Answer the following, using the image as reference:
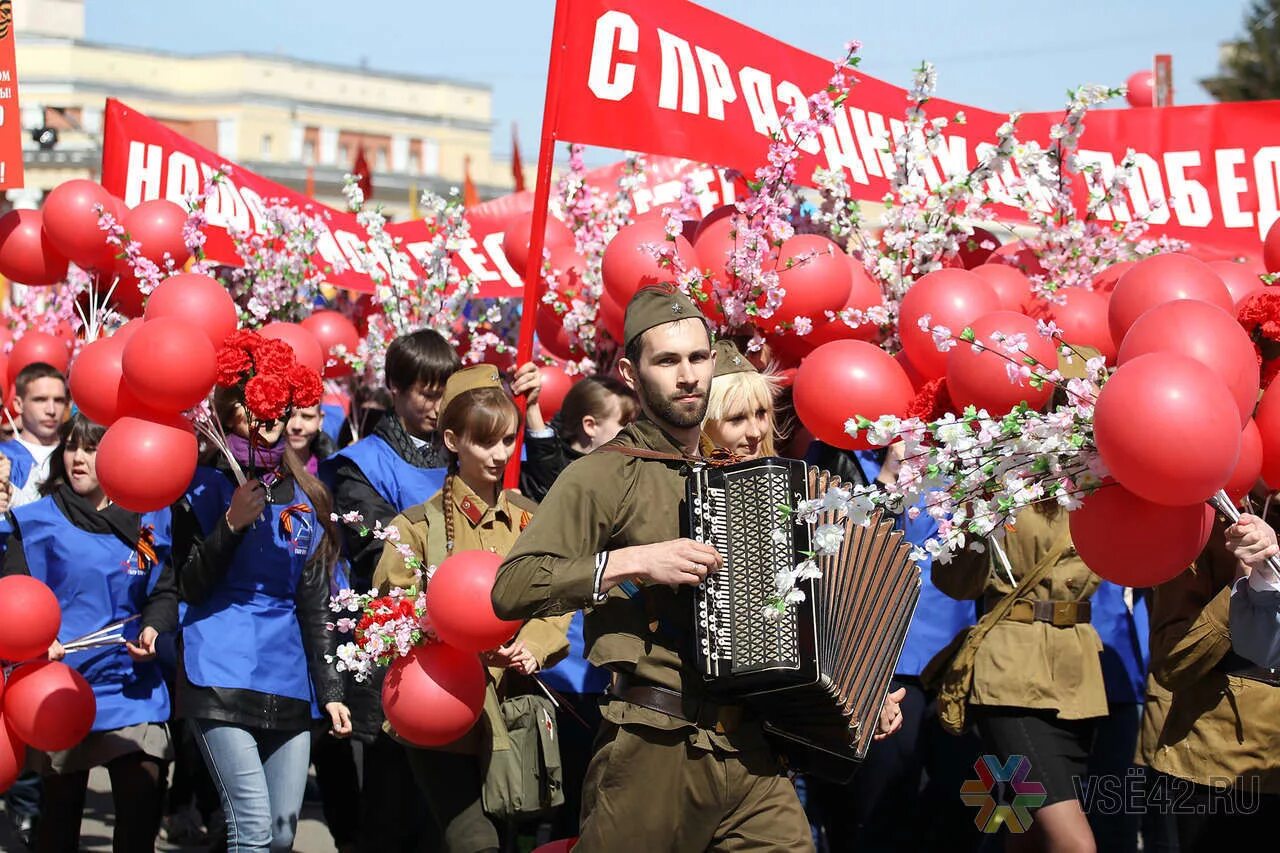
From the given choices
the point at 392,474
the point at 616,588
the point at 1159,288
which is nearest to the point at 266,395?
the point at 392,474

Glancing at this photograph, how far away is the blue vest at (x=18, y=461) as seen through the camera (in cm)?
860

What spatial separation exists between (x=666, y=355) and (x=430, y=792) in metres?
1.91

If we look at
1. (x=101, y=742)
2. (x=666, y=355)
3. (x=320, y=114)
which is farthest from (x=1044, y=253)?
(x=320, y=114)

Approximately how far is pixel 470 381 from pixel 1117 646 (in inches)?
110

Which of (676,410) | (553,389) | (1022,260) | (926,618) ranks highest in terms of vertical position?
(1022,260)

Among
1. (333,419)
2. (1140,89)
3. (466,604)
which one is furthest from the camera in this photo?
(1140,89)

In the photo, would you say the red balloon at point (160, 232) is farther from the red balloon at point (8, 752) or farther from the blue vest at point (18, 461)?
the red balloon at point (8, 752)

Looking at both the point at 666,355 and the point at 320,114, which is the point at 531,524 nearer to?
the point at 666,355

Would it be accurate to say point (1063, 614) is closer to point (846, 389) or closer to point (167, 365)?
point (846, 389)

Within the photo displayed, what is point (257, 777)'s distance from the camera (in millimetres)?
5797

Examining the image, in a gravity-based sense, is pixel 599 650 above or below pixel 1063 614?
above

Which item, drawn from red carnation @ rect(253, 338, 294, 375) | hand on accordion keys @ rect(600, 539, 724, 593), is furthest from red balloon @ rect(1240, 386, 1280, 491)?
red carnation @ rect(253, 338, 294, 375)

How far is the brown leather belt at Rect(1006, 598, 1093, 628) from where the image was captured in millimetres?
5828

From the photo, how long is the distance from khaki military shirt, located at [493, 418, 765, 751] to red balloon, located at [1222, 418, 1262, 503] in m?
1.36
